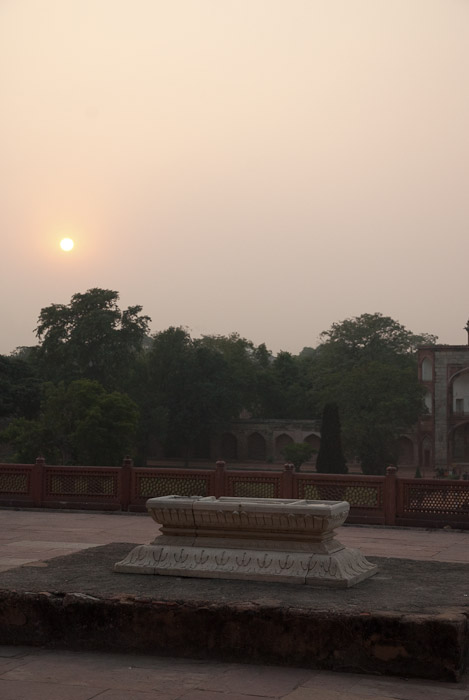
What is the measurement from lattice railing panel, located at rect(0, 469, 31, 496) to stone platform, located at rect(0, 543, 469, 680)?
10.2m

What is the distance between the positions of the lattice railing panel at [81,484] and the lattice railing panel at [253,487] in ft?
7.78

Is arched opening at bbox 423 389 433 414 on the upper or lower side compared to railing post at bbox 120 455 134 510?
upper

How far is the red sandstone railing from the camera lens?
14867mm

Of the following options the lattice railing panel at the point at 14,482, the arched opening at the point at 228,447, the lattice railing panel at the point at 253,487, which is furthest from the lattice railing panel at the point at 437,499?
the arched opening at the point at 228,447

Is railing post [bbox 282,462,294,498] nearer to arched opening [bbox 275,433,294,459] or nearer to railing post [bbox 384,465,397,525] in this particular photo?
railing post [bbox 384,465,397,525]

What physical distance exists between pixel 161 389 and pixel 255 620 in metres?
51.3

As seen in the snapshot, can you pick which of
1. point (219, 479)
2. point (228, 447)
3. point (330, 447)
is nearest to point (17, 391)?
A: point (330, 447)

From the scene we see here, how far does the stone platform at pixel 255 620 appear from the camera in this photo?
19.8 ft

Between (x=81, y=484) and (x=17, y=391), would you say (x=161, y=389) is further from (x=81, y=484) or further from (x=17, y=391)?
(x=81, y=484)

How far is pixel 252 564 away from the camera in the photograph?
24.8 feet

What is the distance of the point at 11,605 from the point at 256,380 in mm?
58382

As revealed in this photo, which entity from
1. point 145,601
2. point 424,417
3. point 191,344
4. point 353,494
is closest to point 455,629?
point 145,601

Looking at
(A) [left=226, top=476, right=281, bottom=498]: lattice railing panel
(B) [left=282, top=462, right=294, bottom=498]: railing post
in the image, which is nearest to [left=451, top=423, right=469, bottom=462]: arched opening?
(A) [left=226, top=476, right=281, bottom=498]: lattice railing panel

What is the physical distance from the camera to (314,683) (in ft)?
19.1
